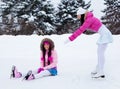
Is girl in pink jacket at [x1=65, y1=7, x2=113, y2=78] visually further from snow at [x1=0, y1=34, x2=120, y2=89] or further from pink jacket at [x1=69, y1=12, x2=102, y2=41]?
snow at [x1=0, y1=34, x2=120, y2=89]

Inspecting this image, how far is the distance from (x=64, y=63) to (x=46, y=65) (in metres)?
1.96

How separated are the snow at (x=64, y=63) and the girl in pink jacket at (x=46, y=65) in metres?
0.15

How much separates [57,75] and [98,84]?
1199 mm

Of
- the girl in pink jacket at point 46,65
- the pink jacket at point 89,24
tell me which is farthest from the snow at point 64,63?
the pink jacket at point 89,24

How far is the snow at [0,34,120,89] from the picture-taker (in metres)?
6.64

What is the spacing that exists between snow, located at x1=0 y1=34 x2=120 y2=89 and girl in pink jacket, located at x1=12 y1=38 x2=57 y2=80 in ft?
0.48

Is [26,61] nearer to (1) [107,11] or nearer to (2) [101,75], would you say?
(2) [101,75]

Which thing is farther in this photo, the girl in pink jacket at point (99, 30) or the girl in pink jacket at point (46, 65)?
the girl in pink jacket at point (46, 65)

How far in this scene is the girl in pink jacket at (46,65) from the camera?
724 cm

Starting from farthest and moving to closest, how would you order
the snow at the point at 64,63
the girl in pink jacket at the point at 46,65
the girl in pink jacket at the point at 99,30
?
1. the girl in pink jacket at the point at 46,65
2. the girl in pink jacket at the point at 99,30
3. the snow at the point at 64,63

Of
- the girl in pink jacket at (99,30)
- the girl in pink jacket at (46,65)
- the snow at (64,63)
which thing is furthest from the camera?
the girl in pink jacket at (46,65)

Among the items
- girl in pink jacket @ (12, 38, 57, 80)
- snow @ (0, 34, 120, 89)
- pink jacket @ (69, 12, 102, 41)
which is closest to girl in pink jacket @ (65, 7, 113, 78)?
pink jacket @ (69, 12, 102, 41)

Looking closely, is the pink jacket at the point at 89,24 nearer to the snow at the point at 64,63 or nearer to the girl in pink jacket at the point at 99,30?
the girl in pink jacket at the point at 99,30

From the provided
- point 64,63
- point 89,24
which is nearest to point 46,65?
point 89,24
